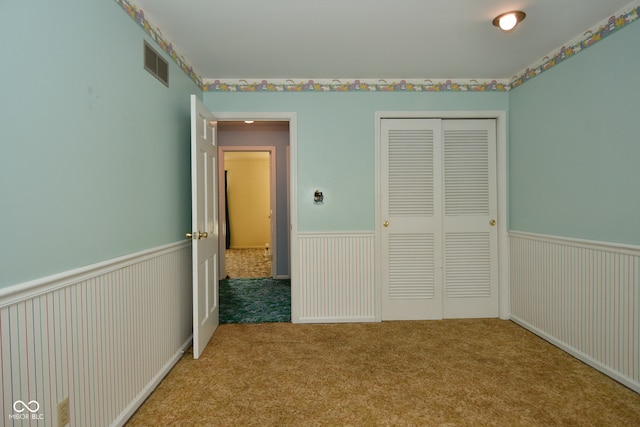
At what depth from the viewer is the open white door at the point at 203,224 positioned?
7.96 feet

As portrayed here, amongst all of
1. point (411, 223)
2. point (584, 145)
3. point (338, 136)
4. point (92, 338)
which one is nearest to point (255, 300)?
point (411, 223)

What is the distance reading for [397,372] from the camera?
2305mm

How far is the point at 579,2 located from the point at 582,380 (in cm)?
240

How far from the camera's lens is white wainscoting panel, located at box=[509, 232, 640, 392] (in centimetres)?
209

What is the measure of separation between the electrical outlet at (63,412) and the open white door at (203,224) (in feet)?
3.45

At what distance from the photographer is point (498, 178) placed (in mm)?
3342

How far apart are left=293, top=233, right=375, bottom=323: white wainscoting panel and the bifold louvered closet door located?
19 centimetres

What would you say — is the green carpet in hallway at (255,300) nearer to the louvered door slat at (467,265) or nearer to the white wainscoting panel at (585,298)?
the louvered door slat at (467,265)

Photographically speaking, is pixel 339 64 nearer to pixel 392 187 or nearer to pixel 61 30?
pixel 392 187

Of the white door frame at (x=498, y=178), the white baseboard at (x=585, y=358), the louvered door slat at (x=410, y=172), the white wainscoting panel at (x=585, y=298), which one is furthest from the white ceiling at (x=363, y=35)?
the white baseboard at (x=585, y=358)

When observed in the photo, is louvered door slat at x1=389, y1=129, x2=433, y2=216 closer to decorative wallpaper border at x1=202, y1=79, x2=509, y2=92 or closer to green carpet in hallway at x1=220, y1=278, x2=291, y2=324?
decorative wallpaper border at x1=202, y1=79, x2=509, y2=92

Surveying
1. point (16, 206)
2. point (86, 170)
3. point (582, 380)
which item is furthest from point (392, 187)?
point (16, 206)

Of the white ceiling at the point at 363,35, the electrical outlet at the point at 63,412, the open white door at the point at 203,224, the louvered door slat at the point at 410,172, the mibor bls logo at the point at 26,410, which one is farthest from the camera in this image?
the louvered door slat at the point at 410,172

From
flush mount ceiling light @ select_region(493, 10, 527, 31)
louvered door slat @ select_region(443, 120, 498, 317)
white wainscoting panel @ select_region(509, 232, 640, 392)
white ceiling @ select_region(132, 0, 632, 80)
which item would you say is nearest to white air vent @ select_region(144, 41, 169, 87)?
white ceiling @ select_region(132, 0, 632, 80)
